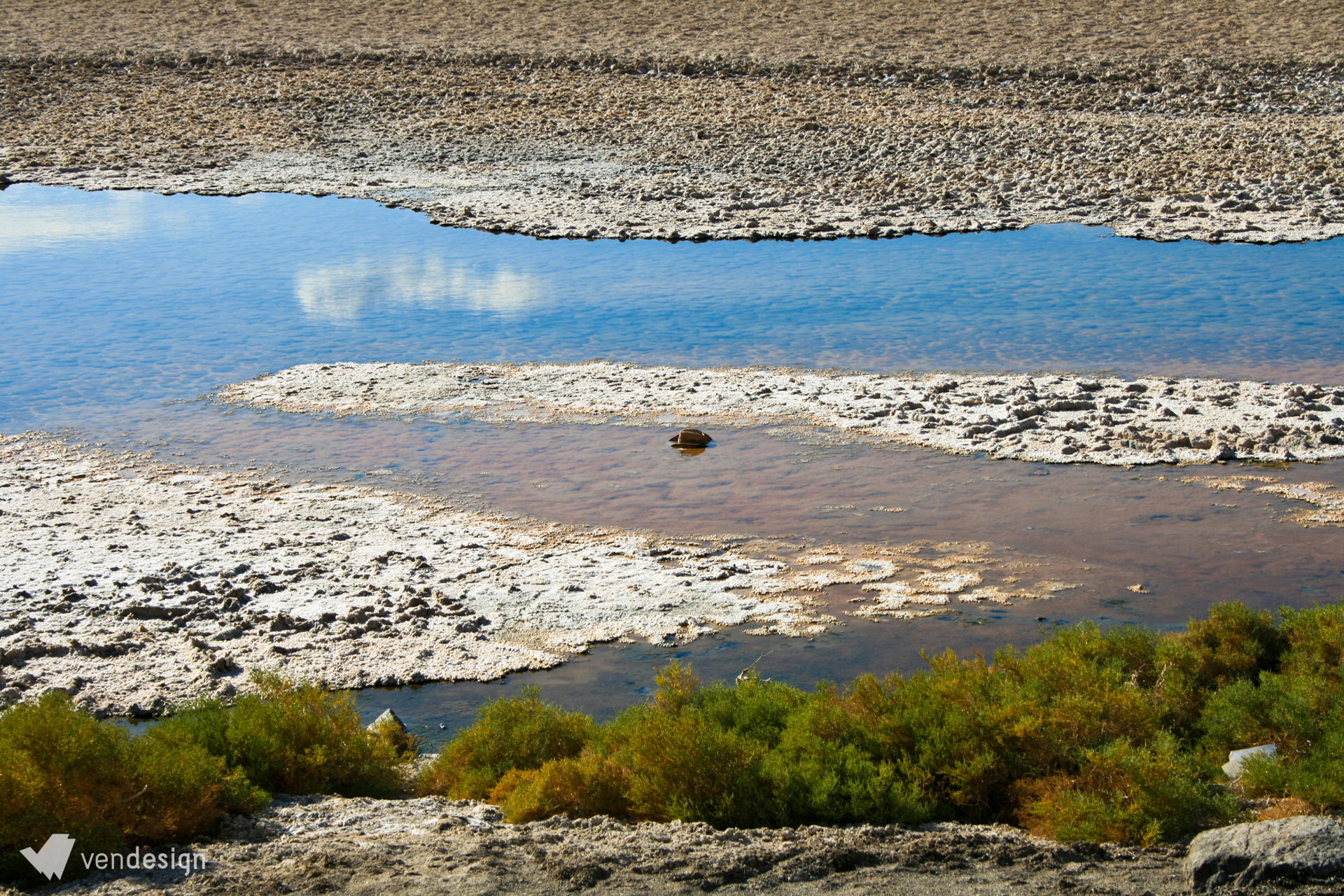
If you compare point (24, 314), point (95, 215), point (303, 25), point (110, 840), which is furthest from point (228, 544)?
point (303, 25)

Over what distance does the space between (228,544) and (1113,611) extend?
5.45 meters

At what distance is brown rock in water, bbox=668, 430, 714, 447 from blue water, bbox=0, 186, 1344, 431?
2331 mm

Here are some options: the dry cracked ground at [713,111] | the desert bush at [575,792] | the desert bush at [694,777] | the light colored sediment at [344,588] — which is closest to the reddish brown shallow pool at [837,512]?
the light colored sediment at [344,588]

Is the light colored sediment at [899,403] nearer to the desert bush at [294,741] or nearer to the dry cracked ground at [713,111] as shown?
the desert bush at [294,741]

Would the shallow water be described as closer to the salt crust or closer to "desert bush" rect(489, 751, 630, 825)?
the salt crust

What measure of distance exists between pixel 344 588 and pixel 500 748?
7.44ft

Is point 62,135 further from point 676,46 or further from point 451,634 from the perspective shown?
point 451,634

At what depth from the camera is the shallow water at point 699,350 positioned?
7004mm

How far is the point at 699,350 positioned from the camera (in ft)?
39.7

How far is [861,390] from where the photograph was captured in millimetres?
10477

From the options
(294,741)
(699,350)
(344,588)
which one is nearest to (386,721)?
(294,741)

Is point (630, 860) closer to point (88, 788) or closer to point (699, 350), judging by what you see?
point (88, 788)

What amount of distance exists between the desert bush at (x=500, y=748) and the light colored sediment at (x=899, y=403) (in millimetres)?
4790

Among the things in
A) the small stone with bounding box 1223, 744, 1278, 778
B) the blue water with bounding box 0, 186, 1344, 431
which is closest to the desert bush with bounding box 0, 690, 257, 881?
the small stone with bounding box 1223, 744, 1278, 778
